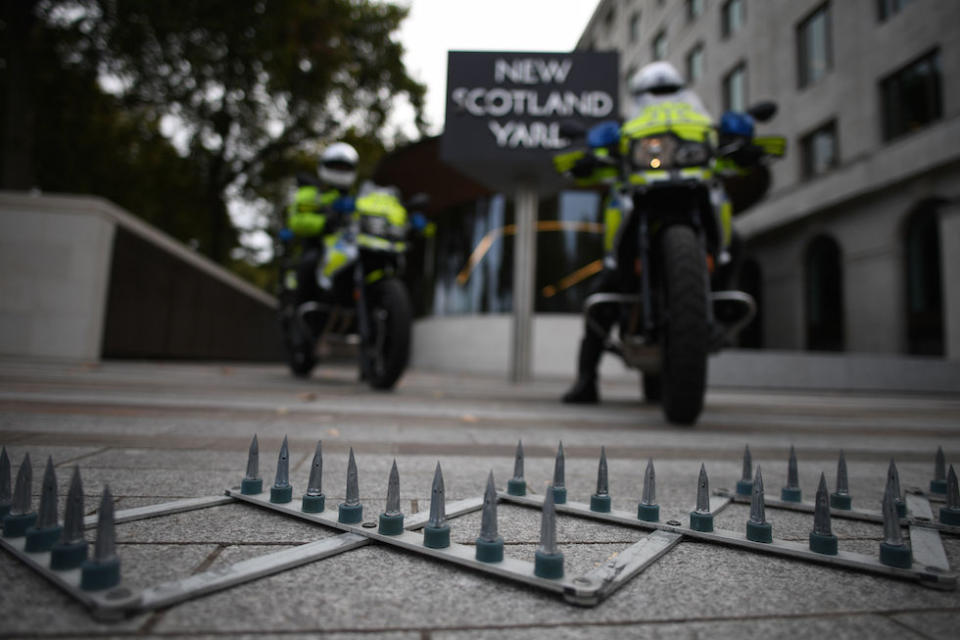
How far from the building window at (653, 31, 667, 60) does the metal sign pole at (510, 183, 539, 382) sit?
1097 cm

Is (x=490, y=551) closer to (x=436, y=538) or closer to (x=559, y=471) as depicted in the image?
(x=436, y=538)

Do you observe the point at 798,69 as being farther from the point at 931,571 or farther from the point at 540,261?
the point at 931,571

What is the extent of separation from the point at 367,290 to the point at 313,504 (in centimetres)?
520

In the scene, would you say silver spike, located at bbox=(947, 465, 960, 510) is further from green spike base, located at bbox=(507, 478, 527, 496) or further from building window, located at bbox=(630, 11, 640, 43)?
building window, located at bbox=(630, 11, 640, 43)

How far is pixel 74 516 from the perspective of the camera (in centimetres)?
109

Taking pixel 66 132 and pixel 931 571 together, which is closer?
pixel 931 571

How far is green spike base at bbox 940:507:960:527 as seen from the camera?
5.44 feet

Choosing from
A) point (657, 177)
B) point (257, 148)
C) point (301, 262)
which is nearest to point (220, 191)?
point (257, 148)

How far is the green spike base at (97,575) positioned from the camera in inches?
39.6

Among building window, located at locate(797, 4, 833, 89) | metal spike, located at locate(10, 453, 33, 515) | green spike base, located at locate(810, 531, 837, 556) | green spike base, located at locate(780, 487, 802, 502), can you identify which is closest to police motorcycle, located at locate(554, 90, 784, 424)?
green spike base, located at locate(780, 487, 802, 502)

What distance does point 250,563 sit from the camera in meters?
1.19

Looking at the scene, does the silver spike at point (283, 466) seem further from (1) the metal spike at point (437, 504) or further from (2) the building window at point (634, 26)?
(2) the building window at point (634, 26)

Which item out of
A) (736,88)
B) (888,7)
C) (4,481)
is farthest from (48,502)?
(736,88)

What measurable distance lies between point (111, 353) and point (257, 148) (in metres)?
9.52
